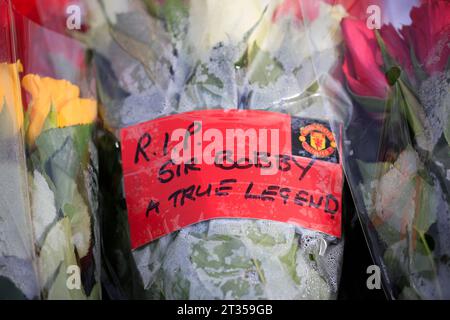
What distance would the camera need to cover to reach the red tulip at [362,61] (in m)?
1.75

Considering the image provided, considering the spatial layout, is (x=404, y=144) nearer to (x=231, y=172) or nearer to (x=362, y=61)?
(x=362, y=61)

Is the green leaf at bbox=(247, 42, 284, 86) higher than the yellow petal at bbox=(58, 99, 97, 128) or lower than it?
higher

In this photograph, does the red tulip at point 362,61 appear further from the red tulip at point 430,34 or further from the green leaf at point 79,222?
the green leaf at point 79,222

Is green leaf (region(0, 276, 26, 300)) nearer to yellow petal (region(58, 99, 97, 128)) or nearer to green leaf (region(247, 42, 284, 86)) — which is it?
yellow petal (region(58, 99, 97, 128))

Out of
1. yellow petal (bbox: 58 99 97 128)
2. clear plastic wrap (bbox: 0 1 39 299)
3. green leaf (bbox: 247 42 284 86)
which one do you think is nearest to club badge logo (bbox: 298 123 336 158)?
green leaf (bbox: 247 42 284 86)

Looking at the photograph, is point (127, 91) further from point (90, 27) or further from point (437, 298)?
point (437, 298)

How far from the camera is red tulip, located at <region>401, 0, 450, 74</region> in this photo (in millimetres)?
1743

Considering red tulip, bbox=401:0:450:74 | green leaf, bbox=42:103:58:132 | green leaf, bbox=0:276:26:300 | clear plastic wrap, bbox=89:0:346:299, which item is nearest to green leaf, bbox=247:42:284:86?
clear plastic wrap, bbox=89:0:346:299

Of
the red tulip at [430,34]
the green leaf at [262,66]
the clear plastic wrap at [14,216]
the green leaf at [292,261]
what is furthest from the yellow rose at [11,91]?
the red tulip at [430,34]

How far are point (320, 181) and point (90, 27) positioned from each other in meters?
0.47

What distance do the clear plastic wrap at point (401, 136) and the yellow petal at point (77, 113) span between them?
40cm

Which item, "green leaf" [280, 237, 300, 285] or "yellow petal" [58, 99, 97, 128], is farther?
"yellow petal" [58, 99, 97, 128]

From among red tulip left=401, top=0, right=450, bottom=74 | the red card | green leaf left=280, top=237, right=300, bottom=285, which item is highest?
red tulip left=401, top=0, right=450, bottom=74
